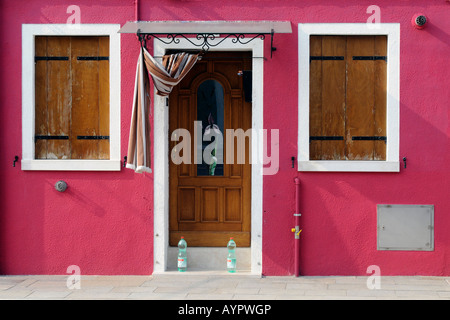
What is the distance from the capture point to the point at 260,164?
834cm

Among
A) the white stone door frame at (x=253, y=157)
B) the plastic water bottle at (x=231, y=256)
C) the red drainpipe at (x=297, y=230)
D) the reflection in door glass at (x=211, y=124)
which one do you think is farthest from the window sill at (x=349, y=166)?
the plastic water bottle at (x=231, y=256)

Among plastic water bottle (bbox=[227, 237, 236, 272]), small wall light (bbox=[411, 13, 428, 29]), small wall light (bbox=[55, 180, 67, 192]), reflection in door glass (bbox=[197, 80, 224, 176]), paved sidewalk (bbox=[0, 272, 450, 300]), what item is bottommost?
paved sidewalk (bbox=[0, 272, 450, 300])

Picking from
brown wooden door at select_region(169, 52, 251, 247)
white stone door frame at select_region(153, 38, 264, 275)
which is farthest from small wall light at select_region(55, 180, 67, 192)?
brown wooden door at select_region(169, 52, 251, 247)

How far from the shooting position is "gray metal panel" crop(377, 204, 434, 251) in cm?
828

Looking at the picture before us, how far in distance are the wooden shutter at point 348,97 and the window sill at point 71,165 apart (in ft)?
8.75

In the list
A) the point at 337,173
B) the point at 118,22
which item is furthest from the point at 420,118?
the point at 118,22

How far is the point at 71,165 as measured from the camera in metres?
8.37

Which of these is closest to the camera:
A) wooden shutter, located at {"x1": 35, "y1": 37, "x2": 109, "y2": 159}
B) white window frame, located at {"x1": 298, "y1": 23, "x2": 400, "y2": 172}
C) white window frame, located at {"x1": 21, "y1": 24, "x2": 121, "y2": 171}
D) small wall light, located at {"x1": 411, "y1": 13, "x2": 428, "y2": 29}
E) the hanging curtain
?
the hanging curtain

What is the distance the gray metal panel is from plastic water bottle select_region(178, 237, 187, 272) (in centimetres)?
255

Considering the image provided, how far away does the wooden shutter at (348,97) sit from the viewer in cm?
836

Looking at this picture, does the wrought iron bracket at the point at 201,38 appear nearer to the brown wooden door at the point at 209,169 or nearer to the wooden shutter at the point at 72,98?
the brown wooden door at the point at 209,169

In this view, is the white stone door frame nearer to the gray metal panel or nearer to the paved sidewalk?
the paved sidewalk

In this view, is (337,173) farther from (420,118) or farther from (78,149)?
(78,149)

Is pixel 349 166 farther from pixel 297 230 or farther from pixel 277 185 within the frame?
pixel 297 230
